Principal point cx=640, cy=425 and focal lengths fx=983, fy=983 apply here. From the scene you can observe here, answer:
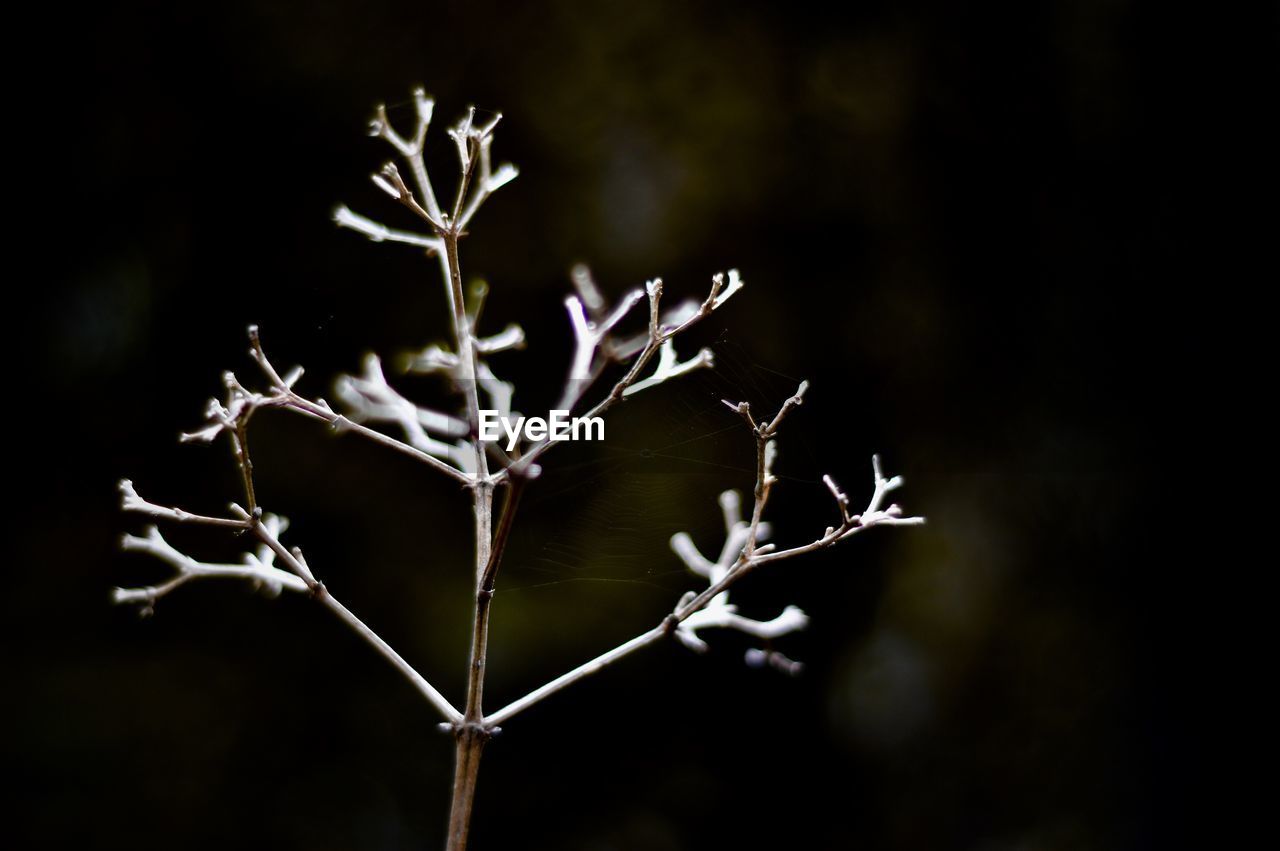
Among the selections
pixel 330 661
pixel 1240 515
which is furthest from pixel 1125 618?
pixel 330 661

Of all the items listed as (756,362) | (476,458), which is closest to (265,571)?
(476,458)

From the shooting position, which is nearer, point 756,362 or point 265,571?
point 265,571

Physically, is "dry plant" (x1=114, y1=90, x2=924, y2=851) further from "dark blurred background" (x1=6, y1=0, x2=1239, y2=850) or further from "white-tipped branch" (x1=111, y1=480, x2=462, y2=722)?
"dark blurred background" (x1=6, y1=0, x2=1239, y2=850)

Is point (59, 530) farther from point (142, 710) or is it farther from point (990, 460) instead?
point (990, 460)

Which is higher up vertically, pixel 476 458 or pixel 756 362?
pixel 756 362

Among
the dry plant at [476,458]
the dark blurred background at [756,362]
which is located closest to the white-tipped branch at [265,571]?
the dry plant at [476,458]

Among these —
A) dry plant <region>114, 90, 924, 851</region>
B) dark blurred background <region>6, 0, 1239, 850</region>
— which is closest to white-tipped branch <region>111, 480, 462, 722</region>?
dry plant <region>114, 90, 924, 851</region>

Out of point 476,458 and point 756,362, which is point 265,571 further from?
point 756,362

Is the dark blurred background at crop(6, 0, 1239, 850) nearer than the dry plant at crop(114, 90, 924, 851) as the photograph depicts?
No

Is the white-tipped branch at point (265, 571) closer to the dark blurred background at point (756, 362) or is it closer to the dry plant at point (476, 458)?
the dry plant at point (476, 458)

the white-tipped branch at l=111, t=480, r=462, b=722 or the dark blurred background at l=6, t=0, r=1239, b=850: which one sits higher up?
the dark blurred background at l=6, t=0, r=1239, b=850
